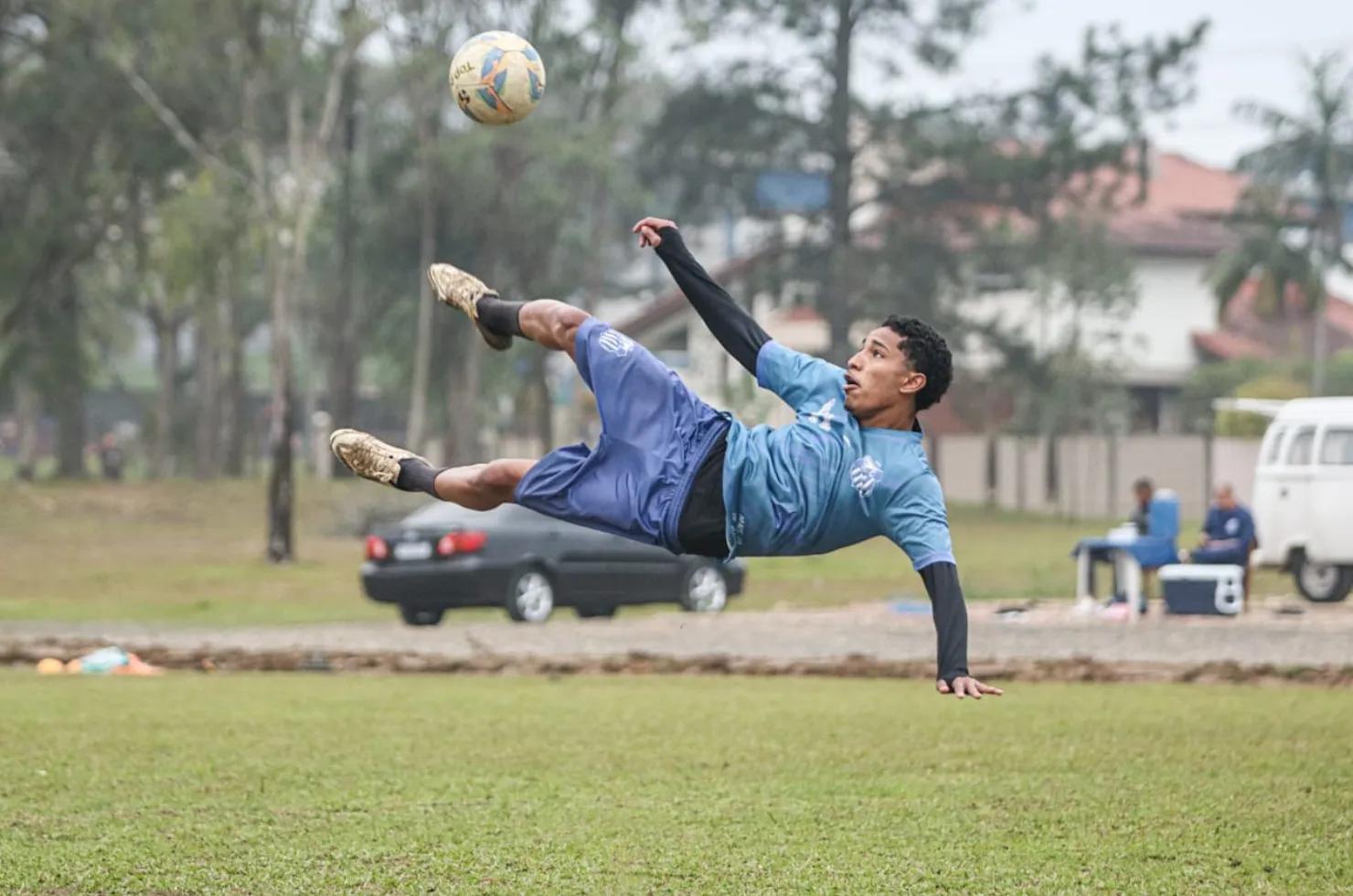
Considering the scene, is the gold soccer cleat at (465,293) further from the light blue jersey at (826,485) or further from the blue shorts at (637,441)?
the light blue jersey at (826,485)

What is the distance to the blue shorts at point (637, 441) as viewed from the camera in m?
8.06

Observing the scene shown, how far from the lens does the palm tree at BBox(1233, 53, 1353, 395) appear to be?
5991 cm

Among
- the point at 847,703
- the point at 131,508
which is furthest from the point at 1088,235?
the point at 847,703

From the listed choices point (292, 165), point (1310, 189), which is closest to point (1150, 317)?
point (1310, 189)

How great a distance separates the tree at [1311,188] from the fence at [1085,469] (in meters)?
12.1

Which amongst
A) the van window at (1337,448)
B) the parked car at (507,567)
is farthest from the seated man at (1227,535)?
the parked car at (507,567)

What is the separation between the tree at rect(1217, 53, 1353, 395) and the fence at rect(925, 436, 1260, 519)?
39.6 feet

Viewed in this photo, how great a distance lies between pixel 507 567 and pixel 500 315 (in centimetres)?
1419

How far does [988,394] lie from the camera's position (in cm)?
5506

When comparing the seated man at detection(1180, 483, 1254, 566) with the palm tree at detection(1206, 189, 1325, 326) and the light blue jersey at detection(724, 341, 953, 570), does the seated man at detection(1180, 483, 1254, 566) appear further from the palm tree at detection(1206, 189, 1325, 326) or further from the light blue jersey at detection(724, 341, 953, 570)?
the palm tree at detection(1206, 189, 1325, 326)

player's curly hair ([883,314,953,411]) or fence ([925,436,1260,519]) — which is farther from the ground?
fence ([925,436,1260,519])

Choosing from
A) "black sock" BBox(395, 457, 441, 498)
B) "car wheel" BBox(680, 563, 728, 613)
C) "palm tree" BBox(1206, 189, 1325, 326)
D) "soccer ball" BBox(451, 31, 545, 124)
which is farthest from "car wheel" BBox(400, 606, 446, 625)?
"palm tree" BBox(1206, 189, 1325, 326)

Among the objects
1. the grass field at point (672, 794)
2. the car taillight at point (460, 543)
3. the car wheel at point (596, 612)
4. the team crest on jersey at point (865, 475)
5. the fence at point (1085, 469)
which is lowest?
the grass field at point (672, 794)

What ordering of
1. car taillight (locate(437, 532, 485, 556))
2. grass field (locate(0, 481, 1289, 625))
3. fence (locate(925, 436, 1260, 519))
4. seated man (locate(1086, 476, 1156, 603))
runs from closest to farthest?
car taillight (locate(437, 532, 485, 556)), seated man (locate(1086, 476, 1156, 603)), grass field (locate(0, 481, 1289, 625)), fence (locate(925, 436, 1260, 519))
